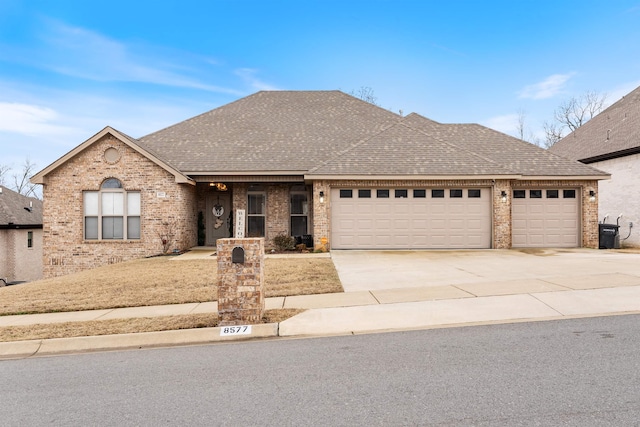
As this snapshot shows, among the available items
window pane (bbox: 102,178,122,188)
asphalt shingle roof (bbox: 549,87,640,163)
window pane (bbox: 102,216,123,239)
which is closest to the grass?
window pane (bbox: 102,216,123,239)

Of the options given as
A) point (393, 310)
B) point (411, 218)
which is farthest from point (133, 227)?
point (393, 310)

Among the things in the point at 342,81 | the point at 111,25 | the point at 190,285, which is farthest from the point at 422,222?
the point at 342,81

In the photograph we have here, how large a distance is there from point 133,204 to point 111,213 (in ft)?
3.29

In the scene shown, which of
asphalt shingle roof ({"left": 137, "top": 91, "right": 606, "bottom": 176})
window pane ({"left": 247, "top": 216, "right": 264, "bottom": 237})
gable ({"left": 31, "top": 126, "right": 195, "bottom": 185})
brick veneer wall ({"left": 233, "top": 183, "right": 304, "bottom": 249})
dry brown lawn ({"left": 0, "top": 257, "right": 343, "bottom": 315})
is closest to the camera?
dry brown lawn ({"left": 0, "top": 257, "right": 343, "bottom": 315})

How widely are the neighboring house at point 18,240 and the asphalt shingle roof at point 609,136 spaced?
36794 millimetres

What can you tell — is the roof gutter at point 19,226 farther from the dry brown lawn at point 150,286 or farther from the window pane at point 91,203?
the dry brown lawn at point 150,286

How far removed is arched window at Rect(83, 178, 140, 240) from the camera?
15906 millimetres

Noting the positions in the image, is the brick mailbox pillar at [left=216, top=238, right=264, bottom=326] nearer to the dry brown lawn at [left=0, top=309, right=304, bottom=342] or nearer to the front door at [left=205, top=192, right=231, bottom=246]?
the dry brown lawn at [left=0, top=309, right=304, bottom=342]

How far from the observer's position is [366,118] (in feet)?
71.6

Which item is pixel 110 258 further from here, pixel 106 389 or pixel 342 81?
pixel 342 81

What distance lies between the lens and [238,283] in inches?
248

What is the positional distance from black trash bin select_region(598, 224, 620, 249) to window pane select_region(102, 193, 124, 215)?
2120 centimetres

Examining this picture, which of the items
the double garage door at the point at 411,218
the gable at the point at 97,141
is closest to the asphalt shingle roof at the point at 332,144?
the gable at the point at 97,141

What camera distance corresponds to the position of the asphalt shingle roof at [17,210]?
83.4 ft
